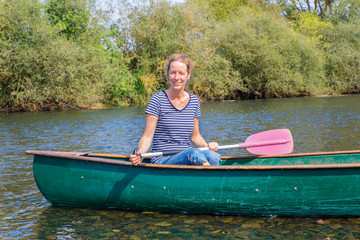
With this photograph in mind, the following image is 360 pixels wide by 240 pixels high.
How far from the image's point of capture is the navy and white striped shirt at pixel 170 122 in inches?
184

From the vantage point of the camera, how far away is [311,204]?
450cm

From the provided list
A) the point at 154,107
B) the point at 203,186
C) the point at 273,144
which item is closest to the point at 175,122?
the point at 154,107

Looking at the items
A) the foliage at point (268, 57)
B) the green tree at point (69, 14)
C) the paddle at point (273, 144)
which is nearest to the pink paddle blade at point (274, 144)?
the paddle at point (273, 144)

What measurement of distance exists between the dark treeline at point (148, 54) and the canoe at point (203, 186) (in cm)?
1961

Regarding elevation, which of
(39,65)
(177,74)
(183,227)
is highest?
(39,65)

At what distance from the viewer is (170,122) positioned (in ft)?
15.4

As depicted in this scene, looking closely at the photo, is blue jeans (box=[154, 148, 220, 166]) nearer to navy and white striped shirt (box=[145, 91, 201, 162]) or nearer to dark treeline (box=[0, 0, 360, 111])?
navy and white striped shirt (box=[145, 91, 201, 162])

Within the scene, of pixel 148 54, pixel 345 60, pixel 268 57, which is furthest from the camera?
pixel 345 60

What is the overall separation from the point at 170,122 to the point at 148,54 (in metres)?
23.6

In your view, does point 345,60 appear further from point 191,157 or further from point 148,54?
point 191,157

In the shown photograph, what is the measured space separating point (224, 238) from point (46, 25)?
22.5 meters

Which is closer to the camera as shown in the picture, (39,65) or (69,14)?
(39,65)

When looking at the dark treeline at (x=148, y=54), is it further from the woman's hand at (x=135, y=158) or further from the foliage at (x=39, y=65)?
the woman's hand at (x=135, y=158)

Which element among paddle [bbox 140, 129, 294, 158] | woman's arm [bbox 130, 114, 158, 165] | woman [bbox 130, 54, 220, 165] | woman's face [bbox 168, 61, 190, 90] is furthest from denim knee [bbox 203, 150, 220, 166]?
woman's face [bbox 168, 61, 190, 90]
